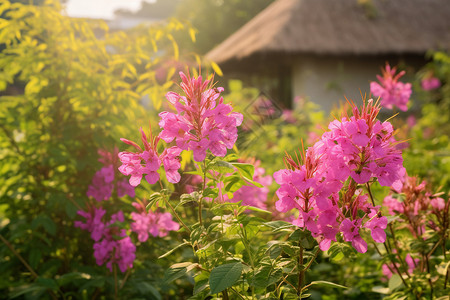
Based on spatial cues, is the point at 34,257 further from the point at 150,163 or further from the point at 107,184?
the point at 150,163

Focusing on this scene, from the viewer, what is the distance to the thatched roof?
12.4 m

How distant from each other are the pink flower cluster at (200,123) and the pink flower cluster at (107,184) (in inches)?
36.0

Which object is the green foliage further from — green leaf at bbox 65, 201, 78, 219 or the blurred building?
the blurred building

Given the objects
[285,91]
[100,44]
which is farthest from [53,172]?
[285,91]

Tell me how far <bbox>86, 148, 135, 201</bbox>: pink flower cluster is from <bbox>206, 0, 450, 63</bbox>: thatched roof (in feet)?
34.0

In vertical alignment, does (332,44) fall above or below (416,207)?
above

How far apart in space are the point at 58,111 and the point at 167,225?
1011 millimetres

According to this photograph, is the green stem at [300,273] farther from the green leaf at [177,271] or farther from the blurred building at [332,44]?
the blurred building at [332,44]

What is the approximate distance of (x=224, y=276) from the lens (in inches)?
42.1

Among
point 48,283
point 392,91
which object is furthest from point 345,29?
point 48,283

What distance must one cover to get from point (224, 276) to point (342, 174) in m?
0.36

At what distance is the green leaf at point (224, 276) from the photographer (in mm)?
1035

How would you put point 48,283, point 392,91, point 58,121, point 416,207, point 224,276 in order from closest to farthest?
point 224,276 → point 416,207 → point 48,283 → point 58,121 → point 392,91

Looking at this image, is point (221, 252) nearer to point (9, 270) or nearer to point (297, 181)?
point (297, 181)
